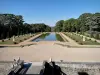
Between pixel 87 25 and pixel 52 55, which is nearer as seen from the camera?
pixel 52 55

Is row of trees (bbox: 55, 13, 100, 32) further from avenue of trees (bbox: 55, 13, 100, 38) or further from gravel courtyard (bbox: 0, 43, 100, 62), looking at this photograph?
gravel courtyard (bbox: 0, 43, 100, 62)

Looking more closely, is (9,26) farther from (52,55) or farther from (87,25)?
(52,55)

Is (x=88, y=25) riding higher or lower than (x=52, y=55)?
higher

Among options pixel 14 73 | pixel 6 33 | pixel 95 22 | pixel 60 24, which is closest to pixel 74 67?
pixel 14 73

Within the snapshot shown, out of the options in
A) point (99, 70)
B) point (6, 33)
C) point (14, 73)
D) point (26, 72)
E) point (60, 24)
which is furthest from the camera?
point (60, 24)

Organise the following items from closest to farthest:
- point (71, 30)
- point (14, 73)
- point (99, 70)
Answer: point (14, 73), point (99, 70), point (71, 30)

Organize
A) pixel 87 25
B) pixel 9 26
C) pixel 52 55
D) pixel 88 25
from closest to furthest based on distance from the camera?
pixel 52 55, pixel 9 26, pixel 88 25, pixel 87 25

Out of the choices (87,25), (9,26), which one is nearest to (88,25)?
(87,25)

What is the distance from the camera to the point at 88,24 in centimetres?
2911

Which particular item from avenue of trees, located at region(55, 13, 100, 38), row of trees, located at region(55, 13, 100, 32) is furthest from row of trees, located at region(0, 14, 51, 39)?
avenue of trees, located at region(55, 13, 100, 38)

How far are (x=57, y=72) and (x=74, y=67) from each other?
841 millimetres

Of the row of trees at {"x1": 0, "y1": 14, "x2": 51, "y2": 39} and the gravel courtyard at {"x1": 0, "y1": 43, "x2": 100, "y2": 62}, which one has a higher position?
the row of trees at {"x1": 0, "y1": 14, "x2": 51, "y2": 39}

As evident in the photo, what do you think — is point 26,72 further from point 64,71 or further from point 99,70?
point 99,70

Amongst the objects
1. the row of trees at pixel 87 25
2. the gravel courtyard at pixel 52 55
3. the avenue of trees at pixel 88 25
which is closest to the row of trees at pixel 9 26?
the row of trees at pixel 87 25
